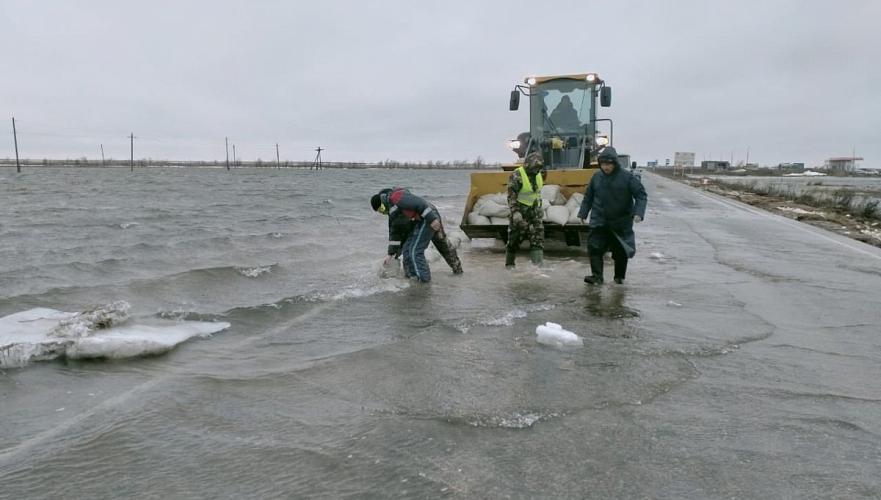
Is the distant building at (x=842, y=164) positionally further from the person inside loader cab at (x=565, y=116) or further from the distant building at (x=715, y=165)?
the person inside loader cab at (x=565, y=116)

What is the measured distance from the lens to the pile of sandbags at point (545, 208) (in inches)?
380

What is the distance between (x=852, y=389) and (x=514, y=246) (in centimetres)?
527

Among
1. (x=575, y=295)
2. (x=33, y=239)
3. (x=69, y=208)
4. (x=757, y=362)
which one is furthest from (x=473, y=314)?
(x=69, y=208)

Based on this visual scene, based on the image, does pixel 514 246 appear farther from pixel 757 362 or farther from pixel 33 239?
pixel 33 239

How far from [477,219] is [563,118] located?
3.73 meters

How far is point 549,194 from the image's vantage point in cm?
994

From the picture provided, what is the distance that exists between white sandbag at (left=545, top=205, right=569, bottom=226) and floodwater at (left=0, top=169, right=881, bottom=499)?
1.63 meters

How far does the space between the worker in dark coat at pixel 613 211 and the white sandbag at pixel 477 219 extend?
304cm

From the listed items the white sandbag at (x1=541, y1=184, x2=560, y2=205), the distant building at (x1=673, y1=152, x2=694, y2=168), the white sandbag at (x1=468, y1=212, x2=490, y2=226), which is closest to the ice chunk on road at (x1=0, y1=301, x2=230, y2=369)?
the white sandbag at (x1=468, y1=212, x2=490, y2=226)

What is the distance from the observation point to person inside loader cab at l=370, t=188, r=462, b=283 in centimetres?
761

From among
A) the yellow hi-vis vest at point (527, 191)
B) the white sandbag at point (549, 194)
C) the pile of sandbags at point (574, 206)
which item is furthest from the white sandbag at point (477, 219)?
the yellow hi-vis vest at point (527, 191)

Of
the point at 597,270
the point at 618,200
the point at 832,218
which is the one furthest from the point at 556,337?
the point at 832,218

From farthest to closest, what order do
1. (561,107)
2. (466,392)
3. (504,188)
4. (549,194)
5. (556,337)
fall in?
1. (561,107)
2. (504,188)
3. (549,194)
4. (556,337)
5. (466,392)

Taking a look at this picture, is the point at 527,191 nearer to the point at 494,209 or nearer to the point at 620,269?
the point at 494,209
